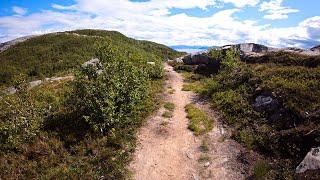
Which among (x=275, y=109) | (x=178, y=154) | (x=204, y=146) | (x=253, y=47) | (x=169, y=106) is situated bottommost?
(x=178, y=154)

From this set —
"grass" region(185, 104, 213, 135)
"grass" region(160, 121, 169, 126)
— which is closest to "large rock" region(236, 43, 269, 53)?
"grass" region(185, 104, 213, 135)

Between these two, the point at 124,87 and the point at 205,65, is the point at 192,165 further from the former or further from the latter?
the point at 205,65

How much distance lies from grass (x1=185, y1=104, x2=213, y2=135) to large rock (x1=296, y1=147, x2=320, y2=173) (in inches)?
288

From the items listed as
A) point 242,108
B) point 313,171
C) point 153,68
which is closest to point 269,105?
point 242,108

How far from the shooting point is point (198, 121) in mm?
24688

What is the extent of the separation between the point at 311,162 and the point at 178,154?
7048 millimetres

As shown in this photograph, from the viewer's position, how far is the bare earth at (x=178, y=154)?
18.1m

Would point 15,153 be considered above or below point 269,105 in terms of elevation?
below

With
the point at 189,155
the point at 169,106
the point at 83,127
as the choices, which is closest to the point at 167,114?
the point at 169,106

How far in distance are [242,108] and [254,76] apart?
7102mm

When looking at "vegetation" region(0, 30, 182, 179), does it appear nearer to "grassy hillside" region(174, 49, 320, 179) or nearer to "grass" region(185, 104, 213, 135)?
"grass" region(185, 104, 213, 135)

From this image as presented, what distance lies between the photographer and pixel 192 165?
18859 millimetres

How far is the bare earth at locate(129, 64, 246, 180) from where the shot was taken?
1808 cm

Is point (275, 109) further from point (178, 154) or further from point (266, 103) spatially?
point (178, 154)
